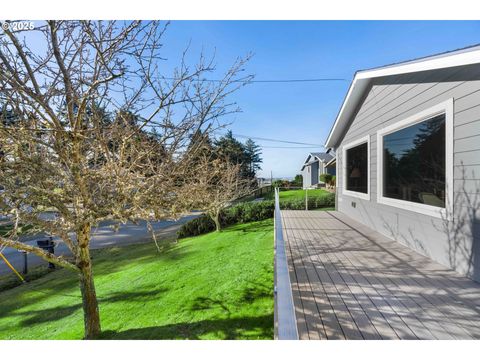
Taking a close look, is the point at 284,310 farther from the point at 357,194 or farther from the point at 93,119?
the point at 357,194

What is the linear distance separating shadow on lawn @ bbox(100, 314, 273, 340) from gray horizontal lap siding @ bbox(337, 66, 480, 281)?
8.93 feet

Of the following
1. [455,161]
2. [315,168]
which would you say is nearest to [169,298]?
[455,161]

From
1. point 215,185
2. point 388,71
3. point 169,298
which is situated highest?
point 388,71

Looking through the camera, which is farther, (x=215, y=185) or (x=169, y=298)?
(x=215, y=185)

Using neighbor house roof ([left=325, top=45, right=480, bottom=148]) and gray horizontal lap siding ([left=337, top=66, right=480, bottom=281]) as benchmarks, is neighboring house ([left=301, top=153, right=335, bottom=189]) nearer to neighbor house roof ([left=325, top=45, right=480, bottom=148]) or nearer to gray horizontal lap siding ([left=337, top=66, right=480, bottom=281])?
neighbor house roof ([left=325, top=45, right=480, bottom=148])

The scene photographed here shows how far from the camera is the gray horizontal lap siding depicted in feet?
9.48

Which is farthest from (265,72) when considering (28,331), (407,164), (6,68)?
(28,331)

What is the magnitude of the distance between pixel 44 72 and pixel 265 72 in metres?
4.21

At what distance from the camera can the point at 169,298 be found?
487 cm

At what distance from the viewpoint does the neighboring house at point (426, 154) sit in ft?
9.64

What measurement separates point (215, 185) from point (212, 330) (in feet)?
14.9

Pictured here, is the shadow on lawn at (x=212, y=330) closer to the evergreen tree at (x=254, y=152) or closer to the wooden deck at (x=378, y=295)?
the wooden deck at (x=378, y=295)
